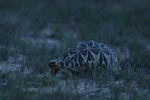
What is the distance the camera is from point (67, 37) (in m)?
11.3

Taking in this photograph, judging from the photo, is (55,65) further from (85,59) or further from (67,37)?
(67,37)

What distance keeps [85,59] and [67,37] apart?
2.99 metres

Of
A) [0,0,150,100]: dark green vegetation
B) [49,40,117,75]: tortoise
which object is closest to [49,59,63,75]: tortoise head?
[49,40,117,75]: tortoise

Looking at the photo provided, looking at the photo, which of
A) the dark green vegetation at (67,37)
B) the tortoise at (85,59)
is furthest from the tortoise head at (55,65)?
the dark green vegetation at (67,37)

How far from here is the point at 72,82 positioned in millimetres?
7996

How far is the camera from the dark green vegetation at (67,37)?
7602mm

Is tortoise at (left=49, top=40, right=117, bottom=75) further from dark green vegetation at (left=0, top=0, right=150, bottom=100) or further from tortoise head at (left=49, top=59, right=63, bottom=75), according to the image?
dark green vegetation at (left=0, top=0, right=150, bottom=100)

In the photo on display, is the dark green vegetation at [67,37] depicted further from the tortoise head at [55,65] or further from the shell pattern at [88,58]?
the shell pattern at [88,58]

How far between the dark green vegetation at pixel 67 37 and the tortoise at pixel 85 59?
21 centimetres

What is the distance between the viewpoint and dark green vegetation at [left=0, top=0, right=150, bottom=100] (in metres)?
7.60

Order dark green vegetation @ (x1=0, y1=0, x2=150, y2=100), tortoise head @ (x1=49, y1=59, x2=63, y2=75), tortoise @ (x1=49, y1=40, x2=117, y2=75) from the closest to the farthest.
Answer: dark green vegetation @ (x1=0, y1=0, x2=150, y2=100)
tortoise @ (x1=49, y1=40, x2=117, y2=75)
tortoise head @ (x1=49, y1=59, x2=63, y2=75)

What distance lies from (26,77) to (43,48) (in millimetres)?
1906

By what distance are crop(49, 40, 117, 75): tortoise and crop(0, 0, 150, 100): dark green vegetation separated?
21 cm

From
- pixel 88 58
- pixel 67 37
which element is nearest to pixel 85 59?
pixel 88 58
